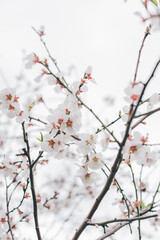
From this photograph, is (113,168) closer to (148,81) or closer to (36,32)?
(148,81)

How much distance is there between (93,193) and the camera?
15.8 ft

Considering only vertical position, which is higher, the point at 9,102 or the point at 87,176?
the point at 9,102

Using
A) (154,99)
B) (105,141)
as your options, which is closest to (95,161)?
(105,141)

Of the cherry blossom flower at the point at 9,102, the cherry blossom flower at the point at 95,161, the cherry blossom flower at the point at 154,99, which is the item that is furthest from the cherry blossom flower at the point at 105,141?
the cherry blossom flower at the point at 9,102

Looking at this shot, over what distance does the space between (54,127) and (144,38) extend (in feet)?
2.33

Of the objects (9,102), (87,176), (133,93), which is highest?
(9,102)

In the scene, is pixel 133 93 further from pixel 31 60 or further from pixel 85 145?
pixel 31 60

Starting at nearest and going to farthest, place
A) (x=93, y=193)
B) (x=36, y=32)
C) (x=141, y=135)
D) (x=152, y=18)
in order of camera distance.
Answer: (x=152, y=18) → (x=141, y=135) → (x=36, y=32) → (x=93, y=193)

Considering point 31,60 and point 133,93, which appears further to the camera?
point 31,60

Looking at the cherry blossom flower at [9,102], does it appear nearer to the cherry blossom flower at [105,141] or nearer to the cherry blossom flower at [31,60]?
the cherry blossom flower at [31,60]

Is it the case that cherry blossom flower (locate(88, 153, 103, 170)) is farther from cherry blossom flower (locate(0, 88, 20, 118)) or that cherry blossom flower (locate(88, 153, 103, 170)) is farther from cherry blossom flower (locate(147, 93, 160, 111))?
cherry blossom flower (locate(0, 88, 20, 118))

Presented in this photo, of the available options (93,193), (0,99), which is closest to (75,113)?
(0,99)

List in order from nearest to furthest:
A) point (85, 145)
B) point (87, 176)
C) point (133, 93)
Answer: point (133, 93) → point (85, 145) → point (87, 176)

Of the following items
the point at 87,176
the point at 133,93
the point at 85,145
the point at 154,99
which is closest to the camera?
the point at 133,93
